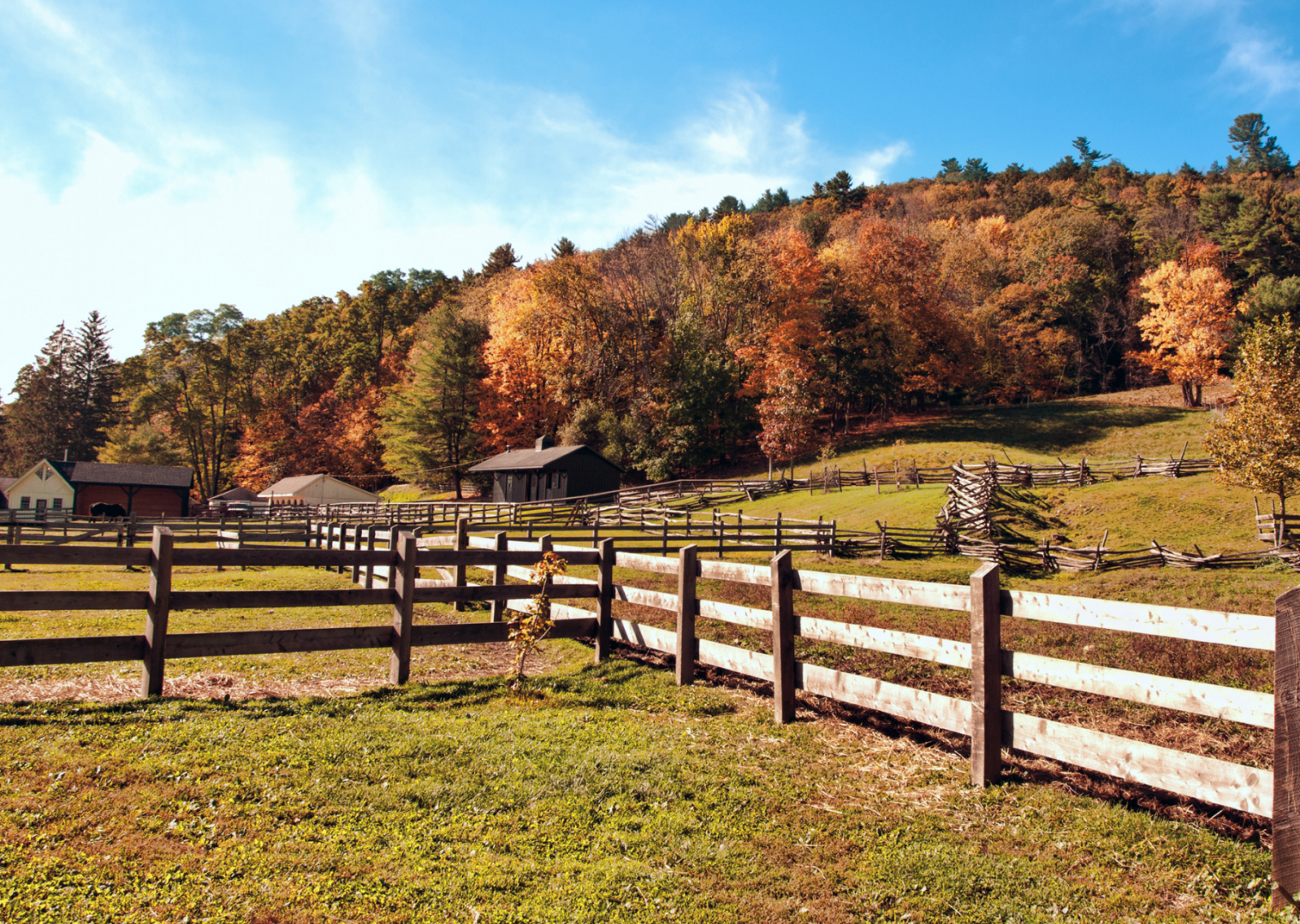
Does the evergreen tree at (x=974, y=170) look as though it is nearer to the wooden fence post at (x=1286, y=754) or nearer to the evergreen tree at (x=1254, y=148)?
the evergreen tree at (x=1254, y=148)

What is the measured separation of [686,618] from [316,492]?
2167 inches

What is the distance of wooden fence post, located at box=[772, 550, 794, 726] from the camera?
611 cm

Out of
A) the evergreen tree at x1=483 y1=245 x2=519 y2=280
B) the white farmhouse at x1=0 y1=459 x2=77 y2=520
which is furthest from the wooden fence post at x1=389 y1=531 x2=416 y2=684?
the evergreen tree at x1=483 y1=245 x2=519 y2=280

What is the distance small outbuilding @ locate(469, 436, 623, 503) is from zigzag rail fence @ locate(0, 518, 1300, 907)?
35.8 metres

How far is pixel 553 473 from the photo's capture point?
149 feet

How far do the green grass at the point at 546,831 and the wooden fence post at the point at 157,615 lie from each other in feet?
1.34

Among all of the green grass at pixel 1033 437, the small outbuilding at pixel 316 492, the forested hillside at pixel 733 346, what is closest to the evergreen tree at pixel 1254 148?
the forested hillside at pixel 733 346

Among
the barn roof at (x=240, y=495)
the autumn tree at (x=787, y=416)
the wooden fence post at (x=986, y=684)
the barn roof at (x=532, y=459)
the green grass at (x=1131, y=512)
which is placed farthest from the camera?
the barn roof at (x=240, y=495)

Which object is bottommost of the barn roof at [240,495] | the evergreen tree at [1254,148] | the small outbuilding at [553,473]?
the barn roof at [240,495]

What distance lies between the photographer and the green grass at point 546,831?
3330 mm

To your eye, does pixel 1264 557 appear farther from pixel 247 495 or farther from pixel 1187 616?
pixel 247 495

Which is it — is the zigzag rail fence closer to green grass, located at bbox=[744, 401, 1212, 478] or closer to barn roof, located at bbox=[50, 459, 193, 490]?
green grass, located at bbox=[744, 401, 1212, 478]

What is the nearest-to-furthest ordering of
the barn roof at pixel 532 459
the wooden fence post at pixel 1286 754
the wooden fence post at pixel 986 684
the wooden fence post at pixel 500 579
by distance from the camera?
1. the wooden fence post at pixel 1286 754
2. the wooden fence post at pixel 986 684
3. the wooden fence post at pixel 500 579
4. the barn roof at pixel 532 459

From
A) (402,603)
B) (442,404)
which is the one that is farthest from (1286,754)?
(442,404)
